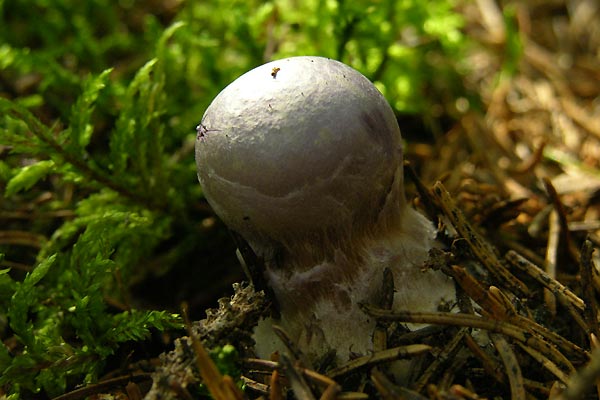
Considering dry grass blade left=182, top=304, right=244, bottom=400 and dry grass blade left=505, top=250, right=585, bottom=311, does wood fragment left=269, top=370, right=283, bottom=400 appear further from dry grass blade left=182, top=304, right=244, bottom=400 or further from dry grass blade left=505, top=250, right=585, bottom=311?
dry grass blade left=505, top=250, right=585, bottom=311

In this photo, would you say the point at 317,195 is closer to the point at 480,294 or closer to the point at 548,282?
the point at 480,294

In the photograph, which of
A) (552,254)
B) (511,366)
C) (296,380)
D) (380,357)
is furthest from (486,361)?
(552,254)

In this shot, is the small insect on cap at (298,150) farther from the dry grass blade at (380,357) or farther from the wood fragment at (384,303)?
the dry grass blade at (380,357)

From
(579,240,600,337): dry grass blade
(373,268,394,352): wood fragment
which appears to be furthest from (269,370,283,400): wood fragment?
(579,240,600,337): dry grass blade

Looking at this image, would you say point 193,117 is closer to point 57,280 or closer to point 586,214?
point 57,280

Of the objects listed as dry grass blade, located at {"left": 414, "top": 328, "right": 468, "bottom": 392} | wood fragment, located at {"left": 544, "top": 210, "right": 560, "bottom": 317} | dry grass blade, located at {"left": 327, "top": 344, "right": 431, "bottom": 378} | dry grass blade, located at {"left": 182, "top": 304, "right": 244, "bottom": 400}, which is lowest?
wood fragment, located at {"left": 544, "top": 210, "right": 560, "bottom": 317}

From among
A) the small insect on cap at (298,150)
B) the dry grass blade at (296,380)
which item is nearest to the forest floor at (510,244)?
the dry grass blade at (296,380)

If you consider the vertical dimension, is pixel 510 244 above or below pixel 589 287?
below
